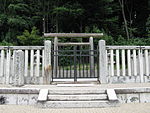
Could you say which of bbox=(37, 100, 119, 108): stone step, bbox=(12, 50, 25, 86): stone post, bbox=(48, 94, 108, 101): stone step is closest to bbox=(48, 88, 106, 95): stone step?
bbox=(48, 94, 108, 101): stone step

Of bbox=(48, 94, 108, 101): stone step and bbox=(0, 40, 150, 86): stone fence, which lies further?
bbox=(0, 40, 150, 86): stone fence

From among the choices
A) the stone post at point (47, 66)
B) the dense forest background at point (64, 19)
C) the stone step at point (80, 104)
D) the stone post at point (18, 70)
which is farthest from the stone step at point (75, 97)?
the dense forest background at point (64, 19)

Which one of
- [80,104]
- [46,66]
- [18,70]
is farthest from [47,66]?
[80,104]

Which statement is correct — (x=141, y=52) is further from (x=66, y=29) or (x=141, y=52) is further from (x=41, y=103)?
(x=66, y=29)

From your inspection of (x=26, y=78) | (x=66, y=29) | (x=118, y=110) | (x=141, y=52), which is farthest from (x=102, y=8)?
(x=118, y=110)

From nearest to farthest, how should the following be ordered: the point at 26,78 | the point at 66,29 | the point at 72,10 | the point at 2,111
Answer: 1. the point at 2,111
2. the point at 26,78
3. the point at 72,10
4. the point at 66,29

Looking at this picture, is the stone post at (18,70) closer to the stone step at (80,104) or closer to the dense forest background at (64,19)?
the stone step at (80,104)

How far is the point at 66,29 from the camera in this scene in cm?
1731

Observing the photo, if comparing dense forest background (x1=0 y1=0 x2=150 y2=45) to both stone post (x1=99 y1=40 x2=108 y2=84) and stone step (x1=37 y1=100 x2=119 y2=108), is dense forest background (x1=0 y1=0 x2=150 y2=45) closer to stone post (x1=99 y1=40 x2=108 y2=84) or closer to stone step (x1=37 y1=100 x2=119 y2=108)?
stone post (x1=99 y1=40 x2=108 y2=84)

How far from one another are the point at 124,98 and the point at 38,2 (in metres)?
15.1

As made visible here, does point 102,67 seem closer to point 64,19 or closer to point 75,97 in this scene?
point 75,97

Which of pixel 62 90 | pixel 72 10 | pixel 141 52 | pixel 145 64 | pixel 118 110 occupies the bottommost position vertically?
pixel 118 110

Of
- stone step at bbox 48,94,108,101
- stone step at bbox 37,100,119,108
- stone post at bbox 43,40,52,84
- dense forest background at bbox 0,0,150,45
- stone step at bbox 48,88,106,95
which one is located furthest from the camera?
dense forest background at bbox 0,0,150,45

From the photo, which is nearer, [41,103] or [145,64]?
[41,103]
